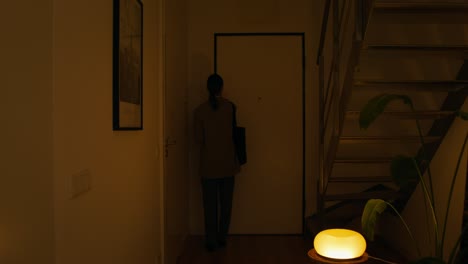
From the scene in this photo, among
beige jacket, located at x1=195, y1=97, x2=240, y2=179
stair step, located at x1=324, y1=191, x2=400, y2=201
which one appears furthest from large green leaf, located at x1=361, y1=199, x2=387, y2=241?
beige jacket, located at x1=195, y1=97, x2=240, y2=179

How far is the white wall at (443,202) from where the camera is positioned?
238 centimetres

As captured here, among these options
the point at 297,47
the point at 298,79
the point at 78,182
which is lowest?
the point at 78,182

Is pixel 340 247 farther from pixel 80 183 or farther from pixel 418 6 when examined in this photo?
pixel 418 6

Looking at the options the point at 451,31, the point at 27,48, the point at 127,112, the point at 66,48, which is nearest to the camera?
the point at 27,48

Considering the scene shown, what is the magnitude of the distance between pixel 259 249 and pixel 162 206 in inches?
48.7

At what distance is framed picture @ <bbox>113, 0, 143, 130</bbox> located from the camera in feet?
5.00

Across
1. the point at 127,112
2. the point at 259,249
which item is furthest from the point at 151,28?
the point at 259,249

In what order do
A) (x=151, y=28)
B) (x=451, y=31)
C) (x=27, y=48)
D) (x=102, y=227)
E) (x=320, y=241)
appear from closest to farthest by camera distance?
(x=27, y=48), (x=102, y=227), (x=320, y=241), (x=151, y=28), (x=451, y=31)

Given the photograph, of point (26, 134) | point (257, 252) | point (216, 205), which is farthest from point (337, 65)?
point (26, 134)

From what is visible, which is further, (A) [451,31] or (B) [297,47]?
(B) [297,47]

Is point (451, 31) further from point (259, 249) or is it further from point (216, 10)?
point (259, 249)

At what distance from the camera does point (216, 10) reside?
361 cm

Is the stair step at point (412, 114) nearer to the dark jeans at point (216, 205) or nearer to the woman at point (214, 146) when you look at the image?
the woman at point (214, 146)

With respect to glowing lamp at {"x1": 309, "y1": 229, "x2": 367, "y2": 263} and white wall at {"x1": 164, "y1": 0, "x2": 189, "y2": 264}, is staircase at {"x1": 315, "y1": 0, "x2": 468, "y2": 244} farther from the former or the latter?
white wall at {"x1": 164, "y1": 0, "x2": 189, "y2": 264}
